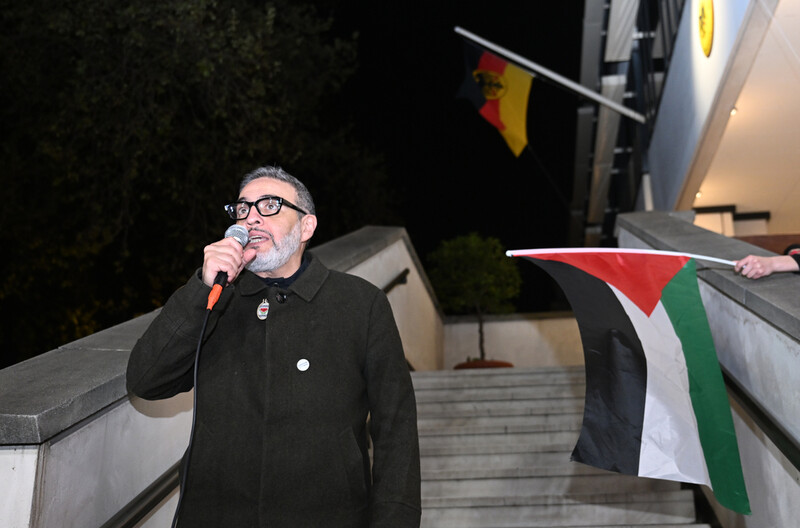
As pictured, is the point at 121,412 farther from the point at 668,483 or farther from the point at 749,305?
the point at 668,483

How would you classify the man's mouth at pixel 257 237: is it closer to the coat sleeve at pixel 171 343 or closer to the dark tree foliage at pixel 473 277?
the coat sleeve at pixel 171 343

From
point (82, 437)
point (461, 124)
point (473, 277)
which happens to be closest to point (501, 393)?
point (82, 437)

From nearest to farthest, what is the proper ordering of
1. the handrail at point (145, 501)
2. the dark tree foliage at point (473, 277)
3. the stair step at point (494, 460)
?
the handrail at point (145, 501) → the stair step at point (494, 460) → the dark tree foliage at point (473, 277)

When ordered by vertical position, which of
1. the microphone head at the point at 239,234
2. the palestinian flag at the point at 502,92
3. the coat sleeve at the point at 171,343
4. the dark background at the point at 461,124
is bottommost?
the coat sleeve at the point at 171,343

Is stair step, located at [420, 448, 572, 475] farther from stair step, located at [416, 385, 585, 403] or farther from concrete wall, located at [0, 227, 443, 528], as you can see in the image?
concrete wall, located at [0, 227, 443, 528]

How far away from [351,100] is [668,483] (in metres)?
19.7

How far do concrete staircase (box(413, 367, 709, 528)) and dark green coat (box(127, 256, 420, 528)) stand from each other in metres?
2.19

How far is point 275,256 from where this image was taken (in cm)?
235

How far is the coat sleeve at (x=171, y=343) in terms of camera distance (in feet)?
6.91

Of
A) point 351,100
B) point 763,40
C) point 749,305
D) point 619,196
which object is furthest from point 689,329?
point 351,100

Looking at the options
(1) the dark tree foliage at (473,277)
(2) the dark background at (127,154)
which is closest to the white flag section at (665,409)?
(2) the dark background at (127,154)

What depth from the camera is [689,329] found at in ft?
10.6

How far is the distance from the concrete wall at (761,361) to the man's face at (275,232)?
1.81m

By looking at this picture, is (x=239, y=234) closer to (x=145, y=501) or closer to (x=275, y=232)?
(x=275, y=232)
